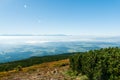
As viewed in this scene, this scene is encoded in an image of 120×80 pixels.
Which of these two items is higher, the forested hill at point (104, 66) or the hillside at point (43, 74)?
the forested hill at point (104, 66)

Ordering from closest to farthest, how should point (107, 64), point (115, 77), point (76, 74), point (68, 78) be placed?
point (115, 77) < point (107, 64) < point (68, 78) < point (76, 74)

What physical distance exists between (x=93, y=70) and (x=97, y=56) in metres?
2.39

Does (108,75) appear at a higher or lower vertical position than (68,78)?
higher

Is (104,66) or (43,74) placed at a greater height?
(104,66)

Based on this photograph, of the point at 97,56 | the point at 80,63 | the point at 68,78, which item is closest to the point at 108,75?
the point at 97,56

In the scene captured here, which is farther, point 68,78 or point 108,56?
point 68,78

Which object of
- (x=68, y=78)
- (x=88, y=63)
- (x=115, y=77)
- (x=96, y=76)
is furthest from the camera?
(x=68, y=78)

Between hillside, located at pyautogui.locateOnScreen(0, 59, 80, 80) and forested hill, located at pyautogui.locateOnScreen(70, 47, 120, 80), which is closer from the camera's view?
forested hill, located at pyautogui.locateOnScreen(70, 47, 120, 80)

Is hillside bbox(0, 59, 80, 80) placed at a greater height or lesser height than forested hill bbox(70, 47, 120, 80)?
lesser

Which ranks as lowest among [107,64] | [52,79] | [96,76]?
[52,79]

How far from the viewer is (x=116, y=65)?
88.7ft

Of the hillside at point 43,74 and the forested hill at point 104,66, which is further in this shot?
the hillside at point 43,74

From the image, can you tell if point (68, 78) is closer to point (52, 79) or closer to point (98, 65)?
point (52, 79)

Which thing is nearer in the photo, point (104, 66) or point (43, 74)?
point (104, 66)
